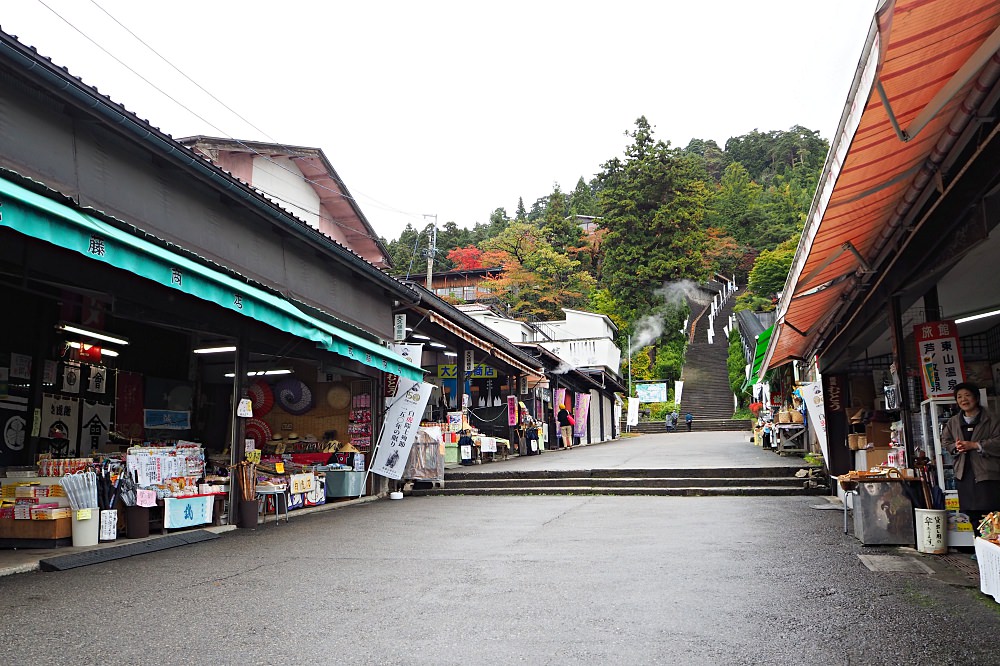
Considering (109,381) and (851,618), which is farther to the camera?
(109,381)

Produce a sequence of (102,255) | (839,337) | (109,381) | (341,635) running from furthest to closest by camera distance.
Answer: (109,381)
(839,337)
(102,255)
(341,635)

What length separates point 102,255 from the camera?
6402 millimetres

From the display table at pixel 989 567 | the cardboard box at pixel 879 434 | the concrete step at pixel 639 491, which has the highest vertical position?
the cardboard box at pixel 879 434

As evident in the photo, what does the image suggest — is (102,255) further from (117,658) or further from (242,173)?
(242,173)

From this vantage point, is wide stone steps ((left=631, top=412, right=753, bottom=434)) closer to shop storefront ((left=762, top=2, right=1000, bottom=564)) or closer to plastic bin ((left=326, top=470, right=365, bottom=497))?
shop storefront ((left=762, top=2, right=1000, bottom=564))

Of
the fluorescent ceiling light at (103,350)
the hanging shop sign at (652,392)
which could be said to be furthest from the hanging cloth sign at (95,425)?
the hanging shop sign at (652,392)

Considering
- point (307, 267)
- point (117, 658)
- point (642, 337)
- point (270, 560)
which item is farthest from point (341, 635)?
point (642, 337)

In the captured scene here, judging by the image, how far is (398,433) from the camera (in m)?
14.1

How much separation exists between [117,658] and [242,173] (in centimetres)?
1652

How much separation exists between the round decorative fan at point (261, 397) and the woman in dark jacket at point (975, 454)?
37.8 feet

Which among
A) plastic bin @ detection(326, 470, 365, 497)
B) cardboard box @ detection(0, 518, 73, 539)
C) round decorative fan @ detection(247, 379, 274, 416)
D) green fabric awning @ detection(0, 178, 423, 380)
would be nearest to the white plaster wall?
round decorative fan @ detection(247, 379, 274, 416)

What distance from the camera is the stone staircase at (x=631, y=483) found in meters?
13.4

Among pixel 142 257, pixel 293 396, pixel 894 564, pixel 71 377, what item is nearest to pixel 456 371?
pixel 293 396

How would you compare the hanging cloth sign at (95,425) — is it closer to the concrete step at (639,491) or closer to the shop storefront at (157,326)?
the shop storefront at (157,326)
